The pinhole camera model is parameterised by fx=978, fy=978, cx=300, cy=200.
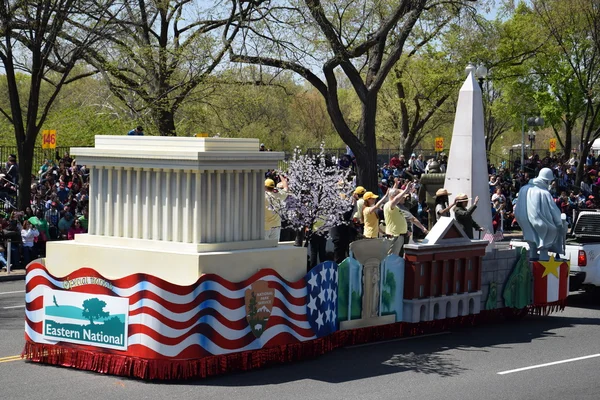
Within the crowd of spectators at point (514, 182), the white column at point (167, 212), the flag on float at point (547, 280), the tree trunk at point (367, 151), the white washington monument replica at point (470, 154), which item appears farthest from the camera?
the crowd of spectators at point (514, 182)

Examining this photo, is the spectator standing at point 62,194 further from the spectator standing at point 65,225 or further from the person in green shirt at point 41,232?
the person in green shirt at point 41,232

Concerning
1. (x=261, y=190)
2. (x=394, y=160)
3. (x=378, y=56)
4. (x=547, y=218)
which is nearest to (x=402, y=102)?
(x=394, y=160)

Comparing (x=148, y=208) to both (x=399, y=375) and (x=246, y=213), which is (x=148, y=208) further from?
(x=399, y=375)

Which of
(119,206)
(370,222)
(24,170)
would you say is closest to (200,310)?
(119,206)

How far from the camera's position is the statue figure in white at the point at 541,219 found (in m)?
15.7

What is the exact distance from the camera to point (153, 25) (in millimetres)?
30141

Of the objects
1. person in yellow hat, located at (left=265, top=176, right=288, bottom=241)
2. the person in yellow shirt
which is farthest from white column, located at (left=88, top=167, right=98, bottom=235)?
the person in yellow shirt

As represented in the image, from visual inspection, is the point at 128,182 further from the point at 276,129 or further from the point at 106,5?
the point at 276,129

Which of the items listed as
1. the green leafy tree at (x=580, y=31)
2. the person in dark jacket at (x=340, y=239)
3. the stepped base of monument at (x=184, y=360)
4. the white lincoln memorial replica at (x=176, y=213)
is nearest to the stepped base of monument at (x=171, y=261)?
the white lincoln memorial replica at (x=176, y=213)

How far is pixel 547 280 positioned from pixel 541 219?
3.24ft

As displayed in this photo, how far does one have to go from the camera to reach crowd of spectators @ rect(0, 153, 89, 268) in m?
21.4

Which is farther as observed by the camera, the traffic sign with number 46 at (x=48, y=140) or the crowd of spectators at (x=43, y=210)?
the traffic sign with number 46 at (x=48, y=140)

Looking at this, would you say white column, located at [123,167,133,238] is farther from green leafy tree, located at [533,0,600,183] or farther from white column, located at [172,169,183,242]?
green leafy tree, located at [533,0,600,183]

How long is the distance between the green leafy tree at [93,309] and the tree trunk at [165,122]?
16.9 m
